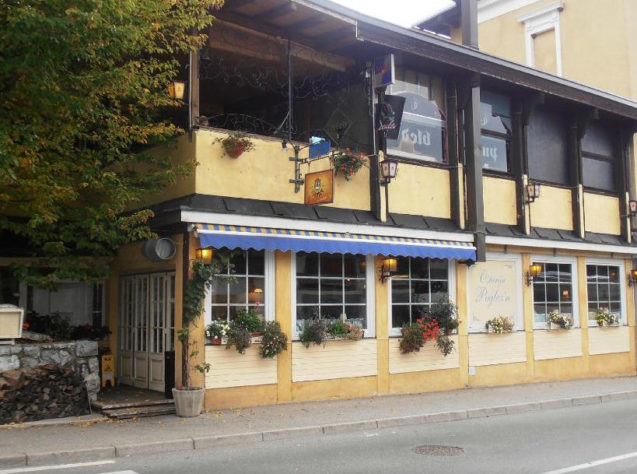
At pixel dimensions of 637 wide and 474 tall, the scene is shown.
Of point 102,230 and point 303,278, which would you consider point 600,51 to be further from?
point 102,230

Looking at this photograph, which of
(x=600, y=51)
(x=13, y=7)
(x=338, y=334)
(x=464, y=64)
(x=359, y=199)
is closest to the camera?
(x=13, y=7)

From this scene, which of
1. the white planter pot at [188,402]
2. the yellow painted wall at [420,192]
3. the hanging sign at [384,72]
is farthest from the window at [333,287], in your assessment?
the hanging sign at [384,72]

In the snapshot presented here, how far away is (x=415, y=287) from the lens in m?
14.8

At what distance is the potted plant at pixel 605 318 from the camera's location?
18.2m

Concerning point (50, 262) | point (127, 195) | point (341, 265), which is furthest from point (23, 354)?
point (341, 265)

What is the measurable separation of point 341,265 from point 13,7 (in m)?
7.32

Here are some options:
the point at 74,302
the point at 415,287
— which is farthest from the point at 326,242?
the point at 74,302

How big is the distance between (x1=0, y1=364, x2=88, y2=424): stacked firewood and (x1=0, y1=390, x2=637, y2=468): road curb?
240cm

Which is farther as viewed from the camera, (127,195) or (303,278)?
(303,278)

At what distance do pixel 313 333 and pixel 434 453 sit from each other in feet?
13.6

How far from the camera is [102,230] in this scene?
11781mm

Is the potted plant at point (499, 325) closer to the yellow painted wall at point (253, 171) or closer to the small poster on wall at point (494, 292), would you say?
the small poster on wall at point (494, 292)

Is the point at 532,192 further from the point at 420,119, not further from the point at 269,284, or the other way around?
the point at 269,284

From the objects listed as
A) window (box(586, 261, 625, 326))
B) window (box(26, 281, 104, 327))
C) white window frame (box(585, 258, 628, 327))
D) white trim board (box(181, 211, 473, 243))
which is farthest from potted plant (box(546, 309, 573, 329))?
window (box(26, 281, 104, 327))
